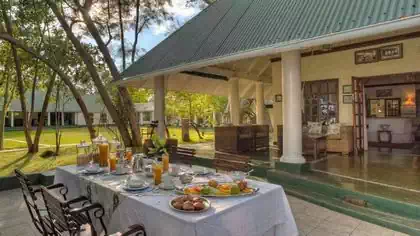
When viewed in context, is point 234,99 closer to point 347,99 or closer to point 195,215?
point 347,99

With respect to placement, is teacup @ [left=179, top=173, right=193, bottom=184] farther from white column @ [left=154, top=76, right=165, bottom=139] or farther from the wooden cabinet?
white column @ [left=154, top=76, right=165, bottom=139]

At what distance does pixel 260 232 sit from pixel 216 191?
0.51 meters

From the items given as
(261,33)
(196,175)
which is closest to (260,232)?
(196,175)

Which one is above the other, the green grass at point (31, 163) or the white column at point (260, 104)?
the white column at point (260, 104)

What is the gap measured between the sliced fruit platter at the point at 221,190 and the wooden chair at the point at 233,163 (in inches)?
47.0

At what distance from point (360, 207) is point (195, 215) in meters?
3.09

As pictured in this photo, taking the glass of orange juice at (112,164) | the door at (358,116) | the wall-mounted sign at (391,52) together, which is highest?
the wall-mounted sign at (391,52)

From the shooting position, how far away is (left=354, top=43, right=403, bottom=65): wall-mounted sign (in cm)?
673

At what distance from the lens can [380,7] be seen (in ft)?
14.1

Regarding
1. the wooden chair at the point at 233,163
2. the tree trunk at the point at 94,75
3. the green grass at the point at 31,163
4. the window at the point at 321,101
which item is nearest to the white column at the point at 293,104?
the wooden chair at the point at 233,163

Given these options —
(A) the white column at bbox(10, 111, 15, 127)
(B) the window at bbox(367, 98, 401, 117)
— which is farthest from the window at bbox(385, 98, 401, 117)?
(A) the white column at bbox(10, 111, 15, 127)

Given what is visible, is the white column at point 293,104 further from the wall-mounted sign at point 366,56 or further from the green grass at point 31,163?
the green grass at point 31,163

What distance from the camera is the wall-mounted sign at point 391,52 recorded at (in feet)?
22.0

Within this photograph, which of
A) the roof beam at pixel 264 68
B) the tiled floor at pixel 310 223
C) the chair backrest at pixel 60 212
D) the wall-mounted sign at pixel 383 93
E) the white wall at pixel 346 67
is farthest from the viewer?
the wall-mounted sign at pixel 383 93
